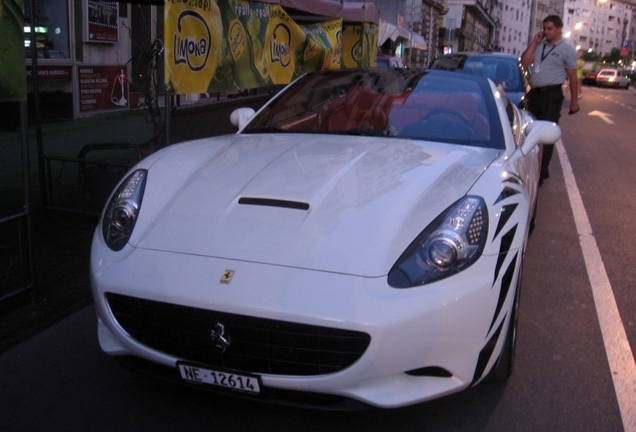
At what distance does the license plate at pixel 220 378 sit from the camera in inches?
99.9

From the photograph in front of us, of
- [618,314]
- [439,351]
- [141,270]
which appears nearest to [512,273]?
[439,351]

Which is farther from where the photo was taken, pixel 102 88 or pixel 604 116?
pixel 604 116

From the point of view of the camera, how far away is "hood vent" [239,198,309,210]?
115 inches

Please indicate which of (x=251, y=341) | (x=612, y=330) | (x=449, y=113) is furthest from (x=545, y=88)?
(x=251, y=341)

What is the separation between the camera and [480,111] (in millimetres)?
4020

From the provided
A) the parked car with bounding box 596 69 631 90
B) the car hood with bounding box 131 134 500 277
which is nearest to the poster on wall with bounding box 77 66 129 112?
the car hood with bounding box 131 134 500 277

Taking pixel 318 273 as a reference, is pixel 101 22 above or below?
above

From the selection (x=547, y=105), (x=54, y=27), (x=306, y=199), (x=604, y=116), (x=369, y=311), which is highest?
(x=54, y=27)

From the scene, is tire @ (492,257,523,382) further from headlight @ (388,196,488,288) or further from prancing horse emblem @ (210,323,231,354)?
prancing horse emblem @ (210,323,231,354)

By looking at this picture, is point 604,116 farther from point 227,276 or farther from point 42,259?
point 227,276

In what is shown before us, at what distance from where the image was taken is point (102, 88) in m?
13.9

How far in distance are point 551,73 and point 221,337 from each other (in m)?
6.48

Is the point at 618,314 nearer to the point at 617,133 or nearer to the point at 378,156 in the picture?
the point at 378,156

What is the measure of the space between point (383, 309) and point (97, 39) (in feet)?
41.9
